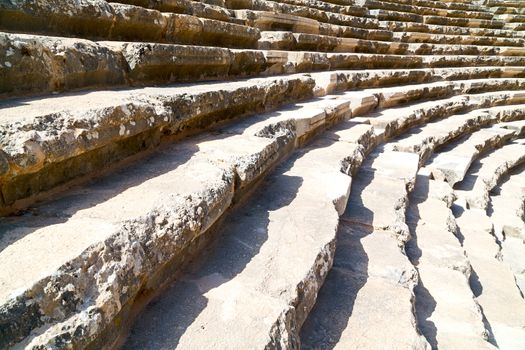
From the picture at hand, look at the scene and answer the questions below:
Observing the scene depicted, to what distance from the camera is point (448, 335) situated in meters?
1.79

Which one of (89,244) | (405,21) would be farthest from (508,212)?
(405,21)

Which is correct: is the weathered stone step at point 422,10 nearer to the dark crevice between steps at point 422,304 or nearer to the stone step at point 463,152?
the stone step at point 463,152

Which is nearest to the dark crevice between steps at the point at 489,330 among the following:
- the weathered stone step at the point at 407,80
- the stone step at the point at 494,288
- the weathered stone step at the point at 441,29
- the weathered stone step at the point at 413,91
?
the stone step at the point at 494,288

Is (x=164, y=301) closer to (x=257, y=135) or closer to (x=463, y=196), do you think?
(x=257, y=135)

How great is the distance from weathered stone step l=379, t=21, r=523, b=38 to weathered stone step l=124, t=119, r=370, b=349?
277 inches

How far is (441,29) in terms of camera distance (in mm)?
8680

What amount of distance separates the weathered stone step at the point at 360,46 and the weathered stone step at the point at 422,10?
1538 millimetres

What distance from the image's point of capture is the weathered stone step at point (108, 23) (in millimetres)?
1809

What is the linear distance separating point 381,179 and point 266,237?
166 cm

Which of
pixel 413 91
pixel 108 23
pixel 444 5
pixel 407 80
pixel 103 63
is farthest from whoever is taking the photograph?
pixel 444 5

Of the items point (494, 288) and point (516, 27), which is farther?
point (516, 27)

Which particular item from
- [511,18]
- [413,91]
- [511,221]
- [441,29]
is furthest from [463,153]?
[511,18]

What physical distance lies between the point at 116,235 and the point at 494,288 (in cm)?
268

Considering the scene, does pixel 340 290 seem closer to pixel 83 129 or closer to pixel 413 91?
pixel 83 129
